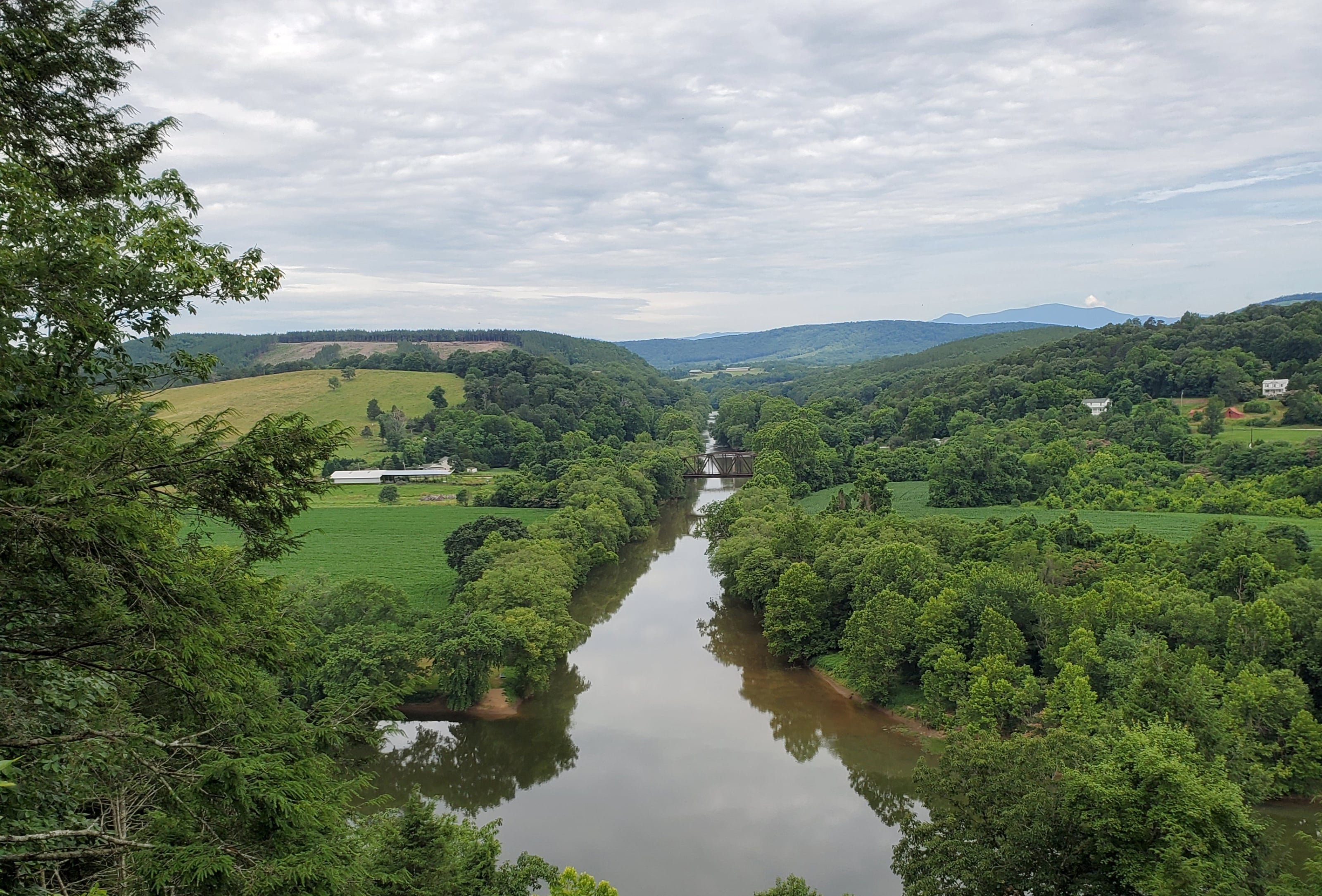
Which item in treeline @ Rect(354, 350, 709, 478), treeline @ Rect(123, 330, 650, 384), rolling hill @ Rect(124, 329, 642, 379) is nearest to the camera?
treeline @ Rect(354, 350, 709, 478)

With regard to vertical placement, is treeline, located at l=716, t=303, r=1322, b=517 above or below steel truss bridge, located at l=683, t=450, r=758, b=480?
above

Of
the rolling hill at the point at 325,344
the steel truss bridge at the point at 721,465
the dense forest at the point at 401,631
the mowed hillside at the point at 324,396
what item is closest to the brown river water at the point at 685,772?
the dense forest at the point at 401,631

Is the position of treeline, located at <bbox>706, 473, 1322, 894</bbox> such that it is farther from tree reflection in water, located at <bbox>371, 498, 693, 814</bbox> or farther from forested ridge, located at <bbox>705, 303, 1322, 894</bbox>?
tree reflection in water, located at <bbox>371, 498, 693, 814</bbox>

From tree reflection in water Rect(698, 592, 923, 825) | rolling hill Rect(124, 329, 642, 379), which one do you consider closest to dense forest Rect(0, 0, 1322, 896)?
tree reflection in water Rect(698, 592, 923, 825)

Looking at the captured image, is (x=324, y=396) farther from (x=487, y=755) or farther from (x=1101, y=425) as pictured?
(x=1101, y=425)

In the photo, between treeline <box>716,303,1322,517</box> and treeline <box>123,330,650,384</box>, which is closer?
treeline <box>716,303,1322,517</box>

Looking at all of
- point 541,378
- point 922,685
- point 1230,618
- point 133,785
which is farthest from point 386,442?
point 133,785

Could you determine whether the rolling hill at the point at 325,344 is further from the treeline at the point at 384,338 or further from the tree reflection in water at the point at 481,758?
the tree reflection in water at the point at 481,758
